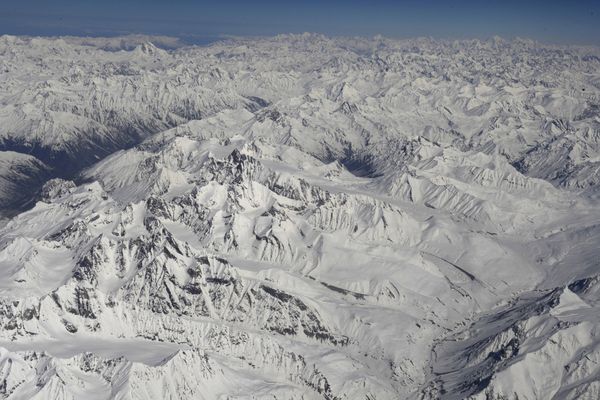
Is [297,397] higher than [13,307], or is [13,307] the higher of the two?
[13,307]

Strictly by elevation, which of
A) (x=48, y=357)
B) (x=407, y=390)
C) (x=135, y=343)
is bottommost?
(x=407, y=390)

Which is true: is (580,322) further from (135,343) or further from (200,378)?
(135,343)

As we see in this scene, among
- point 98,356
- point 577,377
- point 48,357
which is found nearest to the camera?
point 48,357

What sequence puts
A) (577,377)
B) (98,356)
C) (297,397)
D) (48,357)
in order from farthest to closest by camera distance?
(577,377) < (297,397) < (98,356) < (48,357)

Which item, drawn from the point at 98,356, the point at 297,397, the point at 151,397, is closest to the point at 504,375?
the point at 297,397

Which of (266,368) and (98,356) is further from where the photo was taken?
(266,368)

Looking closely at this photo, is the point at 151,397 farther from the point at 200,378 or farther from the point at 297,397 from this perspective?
the point at 297,397

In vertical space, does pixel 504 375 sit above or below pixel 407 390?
above

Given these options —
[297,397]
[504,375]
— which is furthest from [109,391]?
[504,375]

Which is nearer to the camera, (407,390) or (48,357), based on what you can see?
(48,357)
